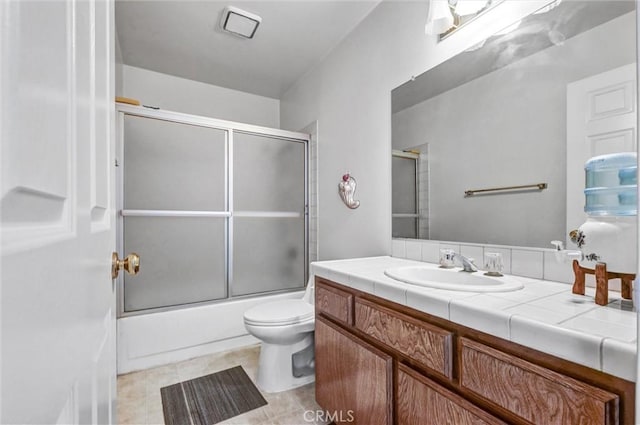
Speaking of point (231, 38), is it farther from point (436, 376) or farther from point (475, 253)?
point (436, 376)

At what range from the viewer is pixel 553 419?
24.4 inches

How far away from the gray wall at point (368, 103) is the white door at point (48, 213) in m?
1.52

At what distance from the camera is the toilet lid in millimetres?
1746

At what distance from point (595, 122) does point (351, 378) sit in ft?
4.25

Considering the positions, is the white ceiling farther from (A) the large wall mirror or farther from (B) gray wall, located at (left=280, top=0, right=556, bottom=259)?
(A) the large wall mirror

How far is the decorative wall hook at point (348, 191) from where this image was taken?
2.15 meters

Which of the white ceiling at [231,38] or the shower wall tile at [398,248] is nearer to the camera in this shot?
the shower wall tile at [398,248]

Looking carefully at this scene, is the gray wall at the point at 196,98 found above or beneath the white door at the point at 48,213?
above

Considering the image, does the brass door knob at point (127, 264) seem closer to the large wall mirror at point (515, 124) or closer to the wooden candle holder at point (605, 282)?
the wooden candle holder at point (605, 282)

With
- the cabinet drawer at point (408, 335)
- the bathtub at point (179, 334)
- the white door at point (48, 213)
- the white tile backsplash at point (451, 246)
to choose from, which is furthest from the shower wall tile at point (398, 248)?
the white door at point (48, 213)

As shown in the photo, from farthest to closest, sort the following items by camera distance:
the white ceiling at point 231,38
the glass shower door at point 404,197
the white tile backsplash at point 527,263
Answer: the white ceiling at point 231,38, the glass shower door at point 404,197, the white tile backsplash at point 527,263

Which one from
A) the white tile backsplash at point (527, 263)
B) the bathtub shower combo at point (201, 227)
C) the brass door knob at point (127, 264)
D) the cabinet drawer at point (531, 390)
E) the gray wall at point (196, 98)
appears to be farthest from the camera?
the gray wall at point (196, 98)

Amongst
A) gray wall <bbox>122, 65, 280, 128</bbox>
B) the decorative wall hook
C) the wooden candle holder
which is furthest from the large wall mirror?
gray wall <bbox>122, 65, 280, 128</bbox>

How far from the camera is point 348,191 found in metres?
2.18
